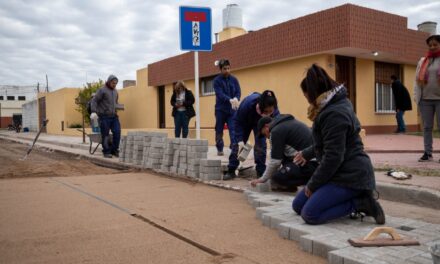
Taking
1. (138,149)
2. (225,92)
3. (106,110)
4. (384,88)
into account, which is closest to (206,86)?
(384,88)

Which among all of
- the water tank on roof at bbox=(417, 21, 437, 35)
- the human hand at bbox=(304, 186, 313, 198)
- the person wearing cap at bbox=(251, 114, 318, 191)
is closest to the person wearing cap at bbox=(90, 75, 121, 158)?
the person wearing cap at bbox=(251, 114, 318, 191)

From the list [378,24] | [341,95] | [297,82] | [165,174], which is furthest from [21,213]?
[378,24]

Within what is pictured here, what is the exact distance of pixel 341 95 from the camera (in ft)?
11.4

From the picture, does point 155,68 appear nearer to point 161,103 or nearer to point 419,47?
point 161,103

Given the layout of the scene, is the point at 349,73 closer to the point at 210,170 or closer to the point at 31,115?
the point at 210,170

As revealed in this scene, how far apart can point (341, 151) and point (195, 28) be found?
4803mm

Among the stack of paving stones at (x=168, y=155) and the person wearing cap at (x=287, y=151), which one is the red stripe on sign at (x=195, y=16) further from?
the person wearing cap at (x=287, y=151)

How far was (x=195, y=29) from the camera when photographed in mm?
7457

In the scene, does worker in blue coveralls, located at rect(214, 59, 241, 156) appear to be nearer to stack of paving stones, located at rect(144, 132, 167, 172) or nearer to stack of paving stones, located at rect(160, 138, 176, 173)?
stack of paving stones, located at rect(160, 138, 176, 173)

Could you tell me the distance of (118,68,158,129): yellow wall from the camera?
21403 mm

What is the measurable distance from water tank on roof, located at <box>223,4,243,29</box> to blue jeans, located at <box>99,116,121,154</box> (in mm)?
9747

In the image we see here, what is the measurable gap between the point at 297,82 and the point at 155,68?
9.80 metres

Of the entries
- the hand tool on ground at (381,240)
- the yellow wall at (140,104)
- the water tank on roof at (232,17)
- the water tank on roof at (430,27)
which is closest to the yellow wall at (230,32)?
the water tank on roof at (232,17)

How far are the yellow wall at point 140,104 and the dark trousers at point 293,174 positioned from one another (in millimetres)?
16654
